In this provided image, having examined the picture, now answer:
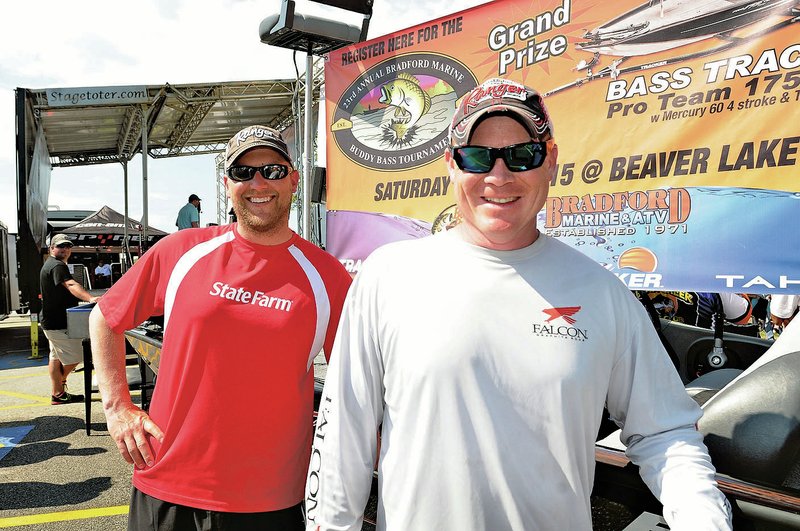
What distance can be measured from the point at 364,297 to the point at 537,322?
37 centimetres

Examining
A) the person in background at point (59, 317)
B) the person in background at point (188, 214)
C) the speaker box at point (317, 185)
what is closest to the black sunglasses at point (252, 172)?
the speaker box at point (317, 185)

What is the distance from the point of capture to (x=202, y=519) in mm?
1531

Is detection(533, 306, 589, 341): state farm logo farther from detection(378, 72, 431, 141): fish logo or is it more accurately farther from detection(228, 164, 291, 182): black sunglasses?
detection(378, 72, 431, 141): fish logo

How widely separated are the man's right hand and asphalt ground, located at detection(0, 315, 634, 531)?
0.66 metres

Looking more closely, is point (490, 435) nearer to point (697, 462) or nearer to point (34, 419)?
point (697, 462)

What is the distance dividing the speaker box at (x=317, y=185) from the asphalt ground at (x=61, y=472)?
187cm

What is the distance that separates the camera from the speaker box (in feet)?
12.7

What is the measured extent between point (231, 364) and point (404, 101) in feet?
7.49

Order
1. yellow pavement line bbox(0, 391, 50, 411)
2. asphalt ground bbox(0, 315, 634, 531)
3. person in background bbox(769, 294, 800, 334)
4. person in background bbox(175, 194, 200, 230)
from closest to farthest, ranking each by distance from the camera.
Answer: asphalt ground bbox(0, 315, 634, 531) < person in background bbox(769, 294, 800, 334) < yellow pavement line bbox(0, 391, 50, 411) < person in background bbox(175, 194, 200, 230)

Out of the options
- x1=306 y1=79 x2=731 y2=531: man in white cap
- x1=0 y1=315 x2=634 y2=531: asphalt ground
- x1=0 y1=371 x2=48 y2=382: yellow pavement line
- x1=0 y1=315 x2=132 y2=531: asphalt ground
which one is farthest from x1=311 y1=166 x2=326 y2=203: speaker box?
x1=0 y1=371 x2=48 y2=382: yellow pavement line

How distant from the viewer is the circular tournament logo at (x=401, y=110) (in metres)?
3.18

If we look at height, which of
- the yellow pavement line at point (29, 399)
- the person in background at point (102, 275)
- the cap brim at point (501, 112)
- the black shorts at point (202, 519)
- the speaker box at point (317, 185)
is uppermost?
the speaker box at point (317, 185)

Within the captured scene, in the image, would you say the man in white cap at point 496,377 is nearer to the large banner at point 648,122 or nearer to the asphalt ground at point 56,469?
the large banner at point 648,122

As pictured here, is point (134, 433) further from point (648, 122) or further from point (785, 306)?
point (785, 306)
